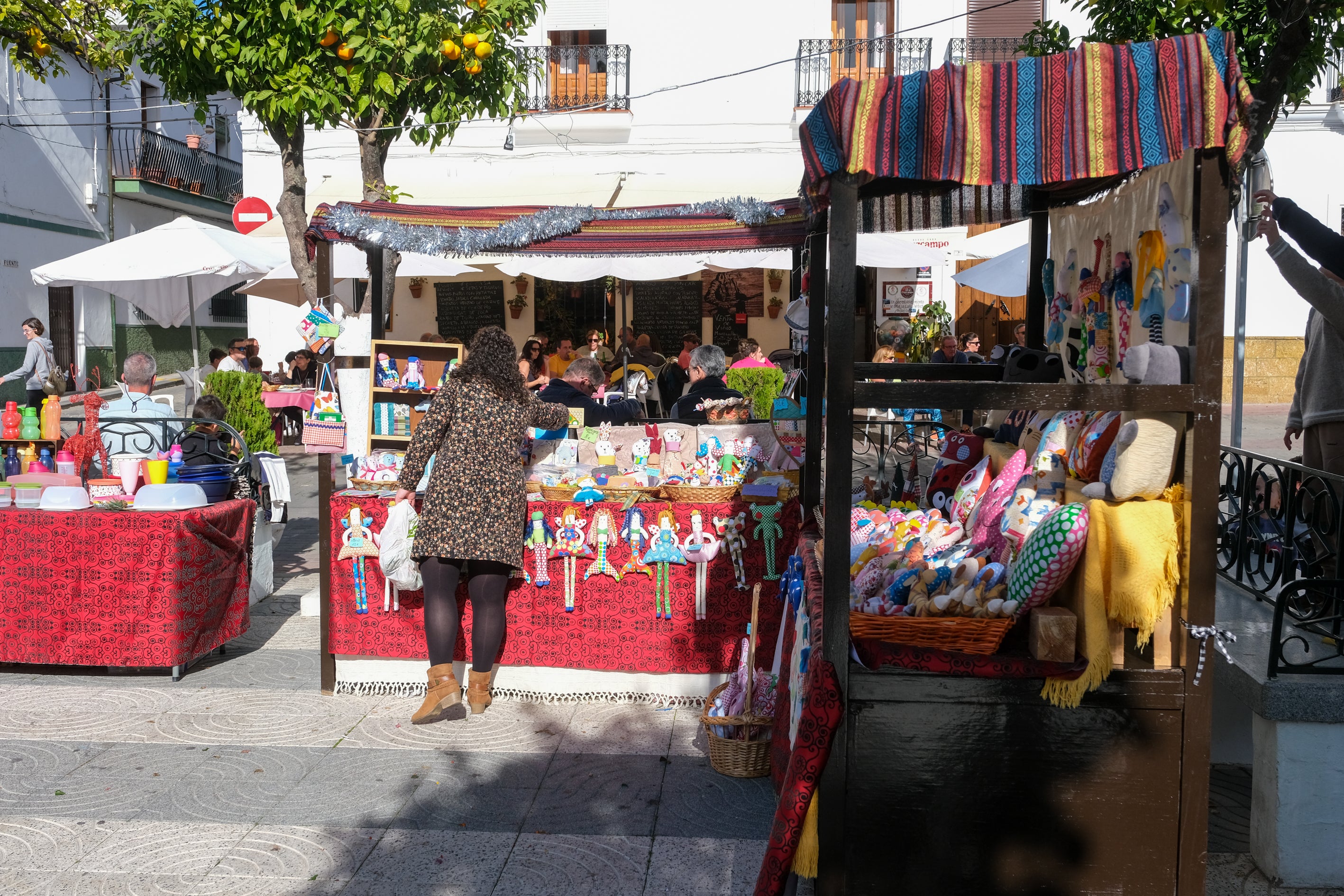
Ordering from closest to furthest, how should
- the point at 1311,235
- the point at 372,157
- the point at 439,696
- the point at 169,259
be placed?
1. the point at 1311,235
2. the point at 439,696
3. the point at 372,157
4. the point at 169,259

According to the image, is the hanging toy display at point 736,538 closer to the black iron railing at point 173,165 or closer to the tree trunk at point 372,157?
the tree trunk at point 372,157

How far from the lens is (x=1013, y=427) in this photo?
182 inches

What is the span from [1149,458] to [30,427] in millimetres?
6272

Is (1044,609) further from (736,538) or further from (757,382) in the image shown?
(757,382)

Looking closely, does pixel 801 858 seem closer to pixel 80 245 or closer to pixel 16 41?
pixel 16 41

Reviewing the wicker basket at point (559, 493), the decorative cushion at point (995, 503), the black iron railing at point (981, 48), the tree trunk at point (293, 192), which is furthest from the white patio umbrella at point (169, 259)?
the black iron railing at point (981, 48)

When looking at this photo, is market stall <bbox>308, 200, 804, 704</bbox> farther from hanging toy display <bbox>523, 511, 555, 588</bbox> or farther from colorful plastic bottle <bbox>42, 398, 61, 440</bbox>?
colorful plastic bottle <bbox>42, 398, 61, 440</bbox>

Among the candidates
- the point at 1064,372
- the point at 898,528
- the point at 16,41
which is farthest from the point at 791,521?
the point at 16,41

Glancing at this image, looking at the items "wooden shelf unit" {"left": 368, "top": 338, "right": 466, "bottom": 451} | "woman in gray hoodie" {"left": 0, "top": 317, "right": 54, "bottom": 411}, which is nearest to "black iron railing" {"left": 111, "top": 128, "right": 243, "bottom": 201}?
"woman in gray hoodie" {"left": 0, "top": 317, "right": 54, "bottom": 411}

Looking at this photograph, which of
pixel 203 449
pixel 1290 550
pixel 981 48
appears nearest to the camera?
pixel 1290 550

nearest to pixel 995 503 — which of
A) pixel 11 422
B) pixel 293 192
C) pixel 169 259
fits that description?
pixel 293 192

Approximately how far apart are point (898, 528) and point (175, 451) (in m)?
3.91

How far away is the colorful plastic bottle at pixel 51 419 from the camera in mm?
6480

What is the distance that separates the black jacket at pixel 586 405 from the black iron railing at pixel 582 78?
1057 centimetres
